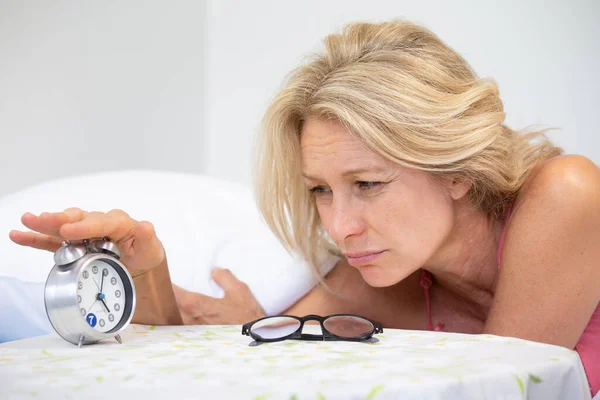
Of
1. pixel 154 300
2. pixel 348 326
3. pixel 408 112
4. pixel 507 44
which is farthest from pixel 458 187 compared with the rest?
pixel 507 44

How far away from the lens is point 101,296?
1.12 m

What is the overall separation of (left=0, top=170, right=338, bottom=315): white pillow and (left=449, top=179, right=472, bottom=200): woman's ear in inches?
19.1

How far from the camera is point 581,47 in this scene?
2273mm

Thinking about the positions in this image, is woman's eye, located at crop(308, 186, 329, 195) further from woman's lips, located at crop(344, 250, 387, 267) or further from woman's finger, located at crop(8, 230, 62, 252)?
woman's finger, located at crop(8, 230, 62, 252)

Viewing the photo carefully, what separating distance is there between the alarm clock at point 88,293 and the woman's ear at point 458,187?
28.7 inches

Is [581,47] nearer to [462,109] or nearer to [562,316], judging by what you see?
[462,109]

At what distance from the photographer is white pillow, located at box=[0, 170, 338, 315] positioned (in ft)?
6.32

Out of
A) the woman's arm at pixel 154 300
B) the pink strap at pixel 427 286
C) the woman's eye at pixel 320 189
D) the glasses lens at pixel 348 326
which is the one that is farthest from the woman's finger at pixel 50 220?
the pink strap at pixel 427 286

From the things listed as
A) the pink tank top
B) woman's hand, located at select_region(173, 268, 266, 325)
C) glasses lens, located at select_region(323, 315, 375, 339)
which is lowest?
the pink tank top

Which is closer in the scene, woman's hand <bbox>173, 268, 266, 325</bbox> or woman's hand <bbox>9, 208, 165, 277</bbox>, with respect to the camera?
woman's hand <bbox>9, 208, 165, 277</bbox>

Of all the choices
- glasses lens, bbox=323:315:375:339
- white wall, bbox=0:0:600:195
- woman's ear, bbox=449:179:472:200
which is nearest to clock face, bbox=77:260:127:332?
glasses lens, bbox=323:315:375:339

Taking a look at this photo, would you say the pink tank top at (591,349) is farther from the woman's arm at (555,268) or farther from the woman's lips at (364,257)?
the woman's lips at (364,257)

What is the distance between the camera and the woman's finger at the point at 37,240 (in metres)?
1.19

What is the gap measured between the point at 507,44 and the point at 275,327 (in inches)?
64.8
